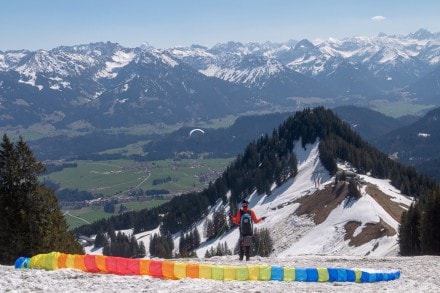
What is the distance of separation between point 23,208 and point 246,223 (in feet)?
72.9

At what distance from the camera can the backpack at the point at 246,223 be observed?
3312 centimetres

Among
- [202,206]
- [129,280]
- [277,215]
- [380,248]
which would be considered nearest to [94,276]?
[129,280]

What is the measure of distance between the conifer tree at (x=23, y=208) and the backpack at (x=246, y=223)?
19.9 meters

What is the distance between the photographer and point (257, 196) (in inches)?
6964

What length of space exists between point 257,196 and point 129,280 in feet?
511

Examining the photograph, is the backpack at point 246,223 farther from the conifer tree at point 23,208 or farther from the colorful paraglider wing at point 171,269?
the conifer tree at point 23,208

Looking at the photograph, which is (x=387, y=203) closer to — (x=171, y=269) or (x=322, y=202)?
(x=322, y=202)

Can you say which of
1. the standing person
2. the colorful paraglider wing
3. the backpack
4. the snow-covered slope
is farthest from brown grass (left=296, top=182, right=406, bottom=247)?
the colorful paraglider wing

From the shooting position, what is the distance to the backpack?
109 ft

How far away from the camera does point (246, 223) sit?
33.1m

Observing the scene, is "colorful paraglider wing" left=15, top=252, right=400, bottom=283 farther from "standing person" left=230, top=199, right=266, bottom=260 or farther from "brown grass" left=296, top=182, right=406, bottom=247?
"brown grass" left=296, top=182, right=406, bottom=247

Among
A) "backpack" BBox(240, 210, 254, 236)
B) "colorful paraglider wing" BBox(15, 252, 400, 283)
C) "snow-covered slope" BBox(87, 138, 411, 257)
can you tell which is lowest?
"snow-covered slope" BBox(87, 138, 411, 257)

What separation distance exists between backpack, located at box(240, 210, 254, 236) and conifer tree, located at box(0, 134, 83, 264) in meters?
19.9

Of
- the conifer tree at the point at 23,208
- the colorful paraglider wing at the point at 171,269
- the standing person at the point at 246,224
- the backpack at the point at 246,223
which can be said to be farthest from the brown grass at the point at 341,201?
the colorful paraglider wing at the point at 171,269
